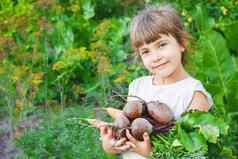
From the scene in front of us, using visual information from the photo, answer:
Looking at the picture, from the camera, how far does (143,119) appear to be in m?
2.88

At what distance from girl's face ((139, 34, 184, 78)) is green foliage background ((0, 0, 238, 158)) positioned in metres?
1.04

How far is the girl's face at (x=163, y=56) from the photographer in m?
2.98

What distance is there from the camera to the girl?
2.96 m

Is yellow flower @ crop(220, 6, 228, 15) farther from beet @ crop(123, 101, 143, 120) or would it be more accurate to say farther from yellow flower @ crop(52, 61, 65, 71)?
beet @ crop(123, 101, 143, 120)

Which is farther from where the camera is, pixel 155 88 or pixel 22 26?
pixel 22 26

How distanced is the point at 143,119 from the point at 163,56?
0.93 ft

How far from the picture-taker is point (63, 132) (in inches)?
199

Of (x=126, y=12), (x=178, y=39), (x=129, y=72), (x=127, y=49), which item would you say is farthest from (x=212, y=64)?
(x=126, y=12)

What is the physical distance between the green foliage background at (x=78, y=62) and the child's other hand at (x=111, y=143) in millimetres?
1122

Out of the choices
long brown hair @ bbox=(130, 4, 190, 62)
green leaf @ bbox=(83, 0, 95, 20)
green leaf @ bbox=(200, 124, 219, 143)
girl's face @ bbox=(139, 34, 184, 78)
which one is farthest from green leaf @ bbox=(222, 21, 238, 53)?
green leaf @ bbox=(83, 0, 95, 20)

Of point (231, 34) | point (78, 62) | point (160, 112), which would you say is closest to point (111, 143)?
point (160, 112)

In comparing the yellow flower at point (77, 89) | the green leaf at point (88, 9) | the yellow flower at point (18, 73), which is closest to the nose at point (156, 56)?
the yellow flower at point (18, 73)

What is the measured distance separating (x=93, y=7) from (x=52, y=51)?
759 mm

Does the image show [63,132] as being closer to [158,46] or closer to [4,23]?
[4,23]
